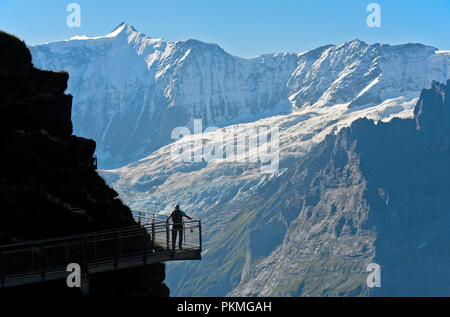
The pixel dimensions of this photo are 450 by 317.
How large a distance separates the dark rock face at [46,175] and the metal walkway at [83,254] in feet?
5.19

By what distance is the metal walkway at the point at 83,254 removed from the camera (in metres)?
33.8

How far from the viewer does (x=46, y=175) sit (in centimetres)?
4122

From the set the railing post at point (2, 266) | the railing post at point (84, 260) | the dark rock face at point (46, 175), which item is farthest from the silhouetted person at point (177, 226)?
the railing post at point (2, 266)

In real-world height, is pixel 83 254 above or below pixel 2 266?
above

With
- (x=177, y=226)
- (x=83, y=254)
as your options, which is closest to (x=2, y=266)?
(x=83, y=254)

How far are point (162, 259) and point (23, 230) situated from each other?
813 cm

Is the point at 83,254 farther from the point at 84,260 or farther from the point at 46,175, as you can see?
the point at 46,175

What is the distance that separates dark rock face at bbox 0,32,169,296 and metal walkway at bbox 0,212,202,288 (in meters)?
1.58

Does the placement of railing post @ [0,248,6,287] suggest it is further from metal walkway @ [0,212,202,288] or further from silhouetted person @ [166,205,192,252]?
silhouetted person @ [166,205,192,252]

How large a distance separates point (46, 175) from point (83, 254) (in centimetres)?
731

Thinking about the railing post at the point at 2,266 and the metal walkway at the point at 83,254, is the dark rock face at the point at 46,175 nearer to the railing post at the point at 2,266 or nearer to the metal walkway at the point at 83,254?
the metal walkway at the point at 83,254

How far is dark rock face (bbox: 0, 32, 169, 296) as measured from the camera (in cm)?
3788
